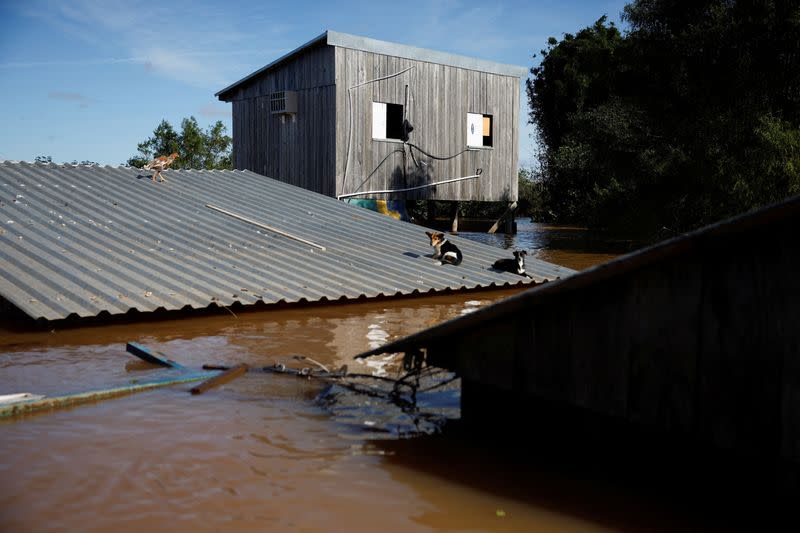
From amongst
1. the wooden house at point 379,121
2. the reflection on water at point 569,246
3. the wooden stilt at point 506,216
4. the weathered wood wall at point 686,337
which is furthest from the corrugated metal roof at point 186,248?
the wooden stilt at point 506,216

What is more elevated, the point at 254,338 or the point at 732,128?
the point at 732,128

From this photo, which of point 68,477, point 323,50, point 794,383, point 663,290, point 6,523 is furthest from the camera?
point 323,50

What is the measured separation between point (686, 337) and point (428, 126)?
20.3 meters

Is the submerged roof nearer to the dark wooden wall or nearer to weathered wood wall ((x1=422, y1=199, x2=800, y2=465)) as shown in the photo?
the dark wooden wall

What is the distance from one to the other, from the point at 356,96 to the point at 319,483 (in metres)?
18.5

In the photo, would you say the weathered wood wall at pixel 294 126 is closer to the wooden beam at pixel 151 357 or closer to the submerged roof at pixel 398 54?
the submerged roof at pixel 398 54

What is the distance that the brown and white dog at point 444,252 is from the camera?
13.3 m

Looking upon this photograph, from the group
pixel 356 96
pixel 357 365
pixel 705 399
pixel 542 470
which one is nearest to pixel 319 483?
pixel 542 470

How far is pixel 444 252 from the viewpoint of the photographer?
44.0 ft

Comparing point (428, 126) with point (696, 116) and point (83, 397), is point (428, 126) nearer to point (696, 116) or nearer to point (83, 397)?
point (696, 116)

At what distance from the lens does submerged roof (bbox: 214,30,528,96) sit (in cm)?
2081

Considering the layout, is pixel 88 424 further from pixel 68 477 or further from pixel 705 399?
pixel 705 399

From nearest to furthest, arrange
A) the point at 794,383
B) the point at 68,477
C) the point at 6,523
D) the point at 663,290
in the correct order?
the point at 794,383 < the point at 6,523 < the point at 663,290 < the point at 68,477

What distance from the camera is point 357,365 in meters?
6.89
